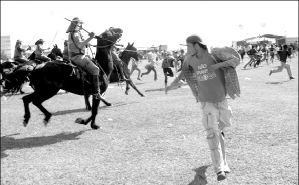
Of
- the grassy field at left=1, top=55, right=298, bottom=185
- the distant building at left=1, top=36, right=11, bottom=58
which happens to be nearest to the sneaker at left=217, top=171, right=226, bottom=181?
the grassy field at left=1, top=55, right=298, bottom=185

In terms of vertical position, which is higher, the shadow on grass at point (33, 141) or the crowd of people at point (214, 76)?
the crowd of people at point (214, 76)

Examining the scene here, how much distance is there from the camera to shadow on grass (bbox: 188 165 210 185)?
23.5 ft

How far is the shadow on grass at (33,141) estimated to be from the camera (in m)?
10.5

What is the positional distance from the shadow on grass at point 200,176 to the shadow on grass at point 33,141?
4343mm

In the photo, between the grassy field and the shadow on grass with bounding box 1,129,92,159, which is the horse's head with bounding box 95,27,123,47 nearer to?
the grassy field

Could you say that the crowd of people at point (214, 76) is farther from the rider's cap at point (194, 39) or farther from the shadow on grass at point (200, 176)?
the shadow on grass at point (200, 176)

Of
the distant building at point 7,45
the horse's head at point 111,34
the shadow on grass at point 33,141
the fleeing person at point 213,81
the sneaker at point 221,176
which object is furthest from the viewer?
the distant building at point 7,45

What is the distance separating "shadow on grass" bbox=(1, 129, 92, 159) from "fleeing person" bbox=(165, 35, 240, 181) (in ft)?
20.5

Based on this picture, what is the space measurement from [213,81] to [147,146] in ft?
17.5

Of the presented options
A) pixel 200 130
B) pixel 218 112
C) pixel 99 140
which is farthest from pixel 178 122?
pixel 218 112

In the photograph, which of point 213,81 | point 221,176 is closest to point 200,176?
point 221,176

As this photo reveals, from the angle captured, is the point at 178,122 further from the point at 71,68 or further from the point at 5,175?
the point at 5,175

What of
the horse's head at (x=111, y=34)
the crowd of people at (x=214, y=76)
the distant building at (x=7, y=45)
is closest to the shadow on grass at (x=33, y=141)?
the distant building at (x=7, y=45)

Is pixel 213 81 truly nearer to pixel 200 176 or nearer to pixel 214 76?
pixel 214 76
